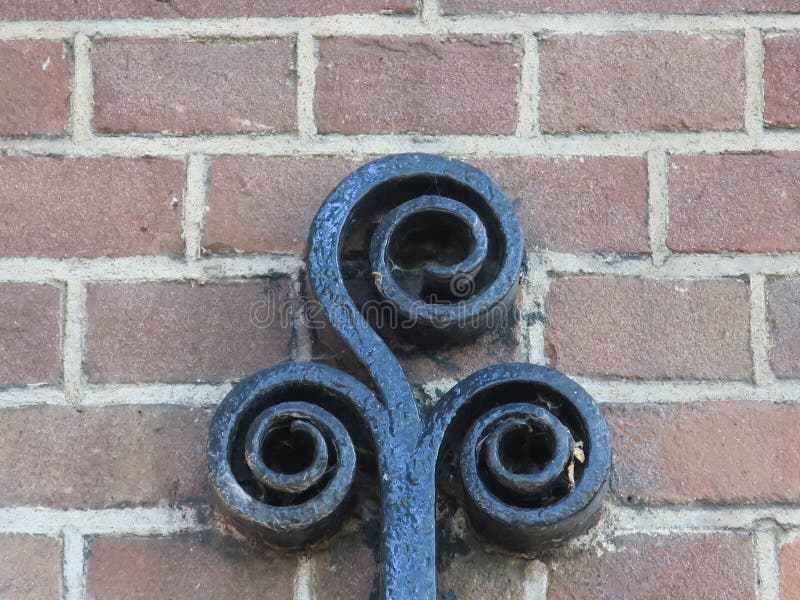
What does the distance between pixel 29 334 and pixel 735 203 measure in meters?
0.62

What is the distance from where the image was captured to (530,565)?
76 centimetres

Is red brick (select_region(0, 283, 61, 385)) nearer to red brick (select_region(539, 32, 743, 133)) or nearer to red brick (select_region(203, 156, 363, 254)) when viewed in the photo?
red brick (select_region(203, 156, 363, 254))

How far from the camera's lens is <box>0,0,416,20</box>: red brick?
853mm

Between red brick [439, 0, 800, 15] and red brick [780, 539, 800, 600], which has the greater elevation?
red brick [439, 0, 800, 15]

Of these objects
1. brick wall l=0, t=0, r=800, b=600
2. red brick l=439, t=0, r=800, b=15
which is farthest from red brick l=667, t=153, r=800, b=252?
red brick l=439, t=0, r=800, b=15

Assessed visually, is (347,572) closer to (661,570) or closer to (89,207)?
(661,570)

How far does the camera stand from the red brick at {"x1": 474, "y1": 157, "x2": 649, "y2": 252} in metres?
0.82

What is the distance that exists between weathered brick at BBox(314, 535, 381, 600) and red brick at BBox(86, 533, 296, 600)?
25mm

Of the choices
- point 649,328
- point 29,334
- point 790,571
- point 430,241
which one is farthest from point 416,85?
point 790,571

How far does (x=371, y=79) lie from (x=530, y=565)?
0.44 meters

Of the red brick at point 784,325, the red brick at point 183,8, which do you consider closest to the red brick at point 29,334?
the red brick at point 183,8

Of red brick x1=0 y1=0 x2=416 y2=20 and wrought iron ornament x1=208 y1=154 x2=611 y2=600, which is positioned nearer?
wrought iron ornament x1=208 y1=154 x2=611 y2=600

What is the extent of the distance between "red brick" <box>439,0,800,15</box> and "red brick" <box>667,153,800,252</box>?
137 mm

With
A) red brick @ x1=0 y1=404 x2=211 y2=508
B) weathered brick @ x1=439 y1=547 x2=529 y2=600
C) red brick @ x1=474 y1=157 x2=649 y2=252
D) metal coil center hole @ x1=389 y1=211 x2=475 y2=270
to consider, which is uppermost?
red brick @ x1=474 y1=157 x2=649 y2=252
